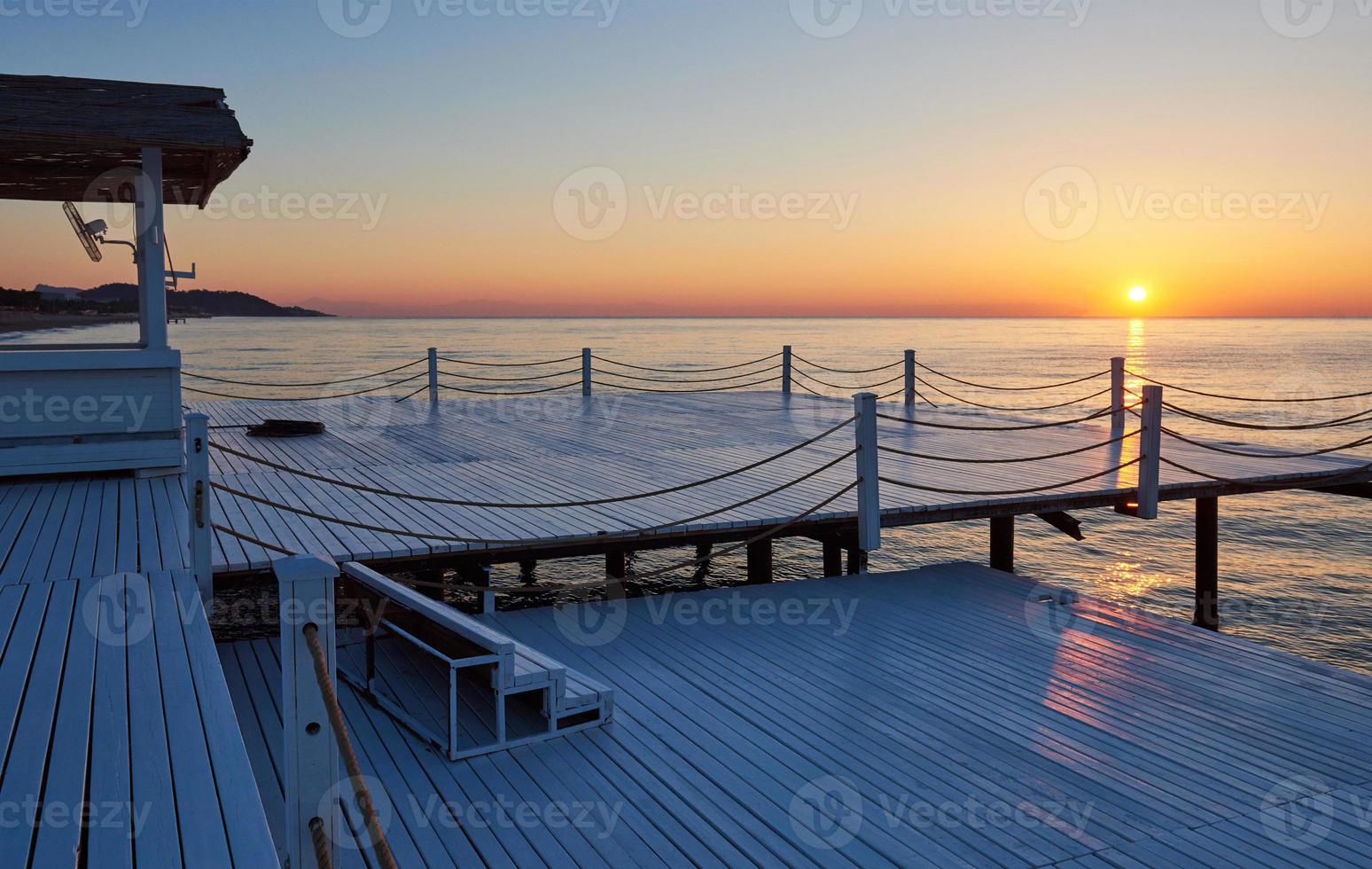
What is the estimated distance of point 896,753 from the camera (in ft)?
16.0

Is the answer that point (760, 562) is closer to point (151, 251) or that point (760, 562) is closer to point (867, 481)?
point (867, 481)

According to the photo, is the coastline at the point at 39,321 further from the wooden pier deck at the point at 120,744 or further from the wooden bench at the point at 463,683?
the wooden pier deck at the point at 120,744

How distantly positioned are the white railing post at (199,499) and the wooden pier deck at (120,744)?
108 cm

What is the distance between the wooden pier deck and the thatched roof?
472cm

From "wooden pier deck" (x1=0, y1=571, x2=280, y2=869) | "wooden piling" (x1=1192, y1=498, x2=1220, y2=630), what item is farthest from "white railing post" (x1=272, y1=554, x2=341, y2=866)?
"wooden piling" (x1=1192, y1=498, x2=1220, y2=630)

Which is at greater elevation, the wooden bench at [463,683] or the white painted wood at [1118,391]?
the white painted wood at [1118,391]

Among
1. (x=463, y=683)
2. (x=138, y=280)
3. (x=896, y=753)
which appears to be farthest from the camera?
(x=138, y=280)

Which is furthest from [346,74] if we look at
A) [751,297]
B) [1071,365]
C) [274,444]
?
[1071,365]

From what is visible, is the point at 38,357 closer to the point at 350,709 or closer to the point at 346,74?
the point at 350,709

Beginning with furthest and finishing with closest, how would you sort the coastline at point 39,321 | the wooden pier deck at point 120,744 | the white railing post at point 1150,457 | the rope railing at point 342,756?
the coastline at point 39,321
the white railing post at point 1150,457
the wooden pier deck at point 120,744
the rope railing at point 342,756

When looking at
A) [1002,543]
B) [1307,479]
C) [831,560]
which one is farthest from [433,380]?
[1307,479]

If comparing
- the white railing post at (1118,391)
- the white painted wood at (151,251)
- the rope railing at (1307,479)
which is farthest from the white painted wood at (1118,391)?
the white painted wood at (151,251)

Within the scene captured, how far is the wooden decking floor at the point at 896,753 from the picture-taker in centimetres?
401

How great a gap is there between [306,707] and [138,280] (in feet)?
24.3
